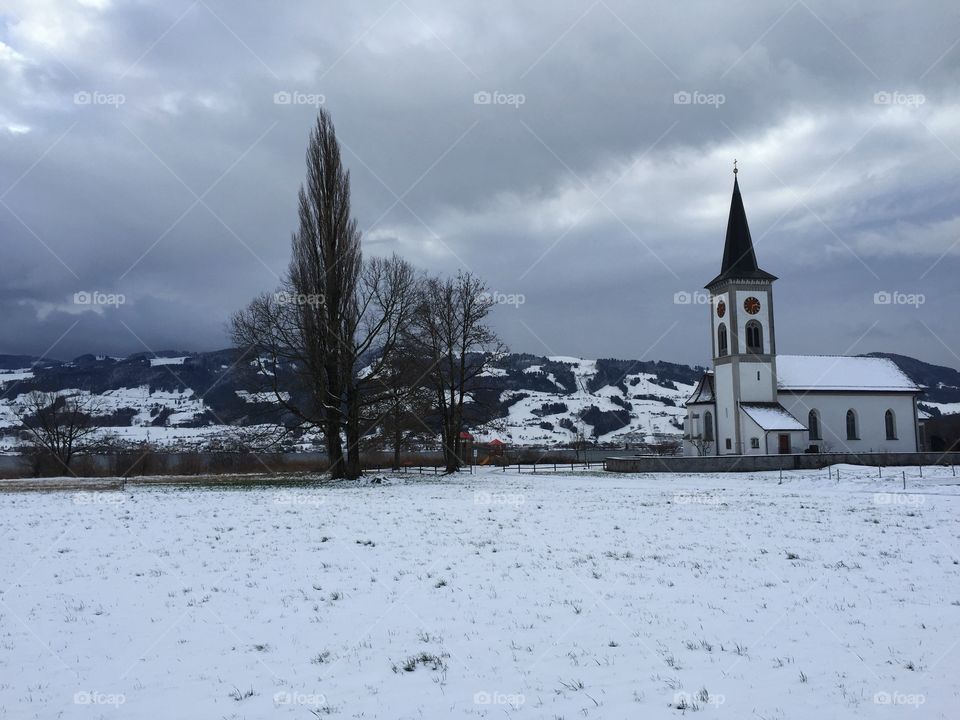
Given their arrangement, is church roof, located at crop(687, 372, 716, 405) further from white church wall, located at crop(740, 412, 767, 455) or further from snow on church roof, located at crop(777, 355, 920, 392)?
white church wall, located at crop(740, 412, 767, 455)

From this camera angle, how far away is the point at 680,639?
27.5 ft

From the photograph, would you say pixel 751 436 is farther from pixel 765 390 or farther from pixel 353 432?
pixel 353 432

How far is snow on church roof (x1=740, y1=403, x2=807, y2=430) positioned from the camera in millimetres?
56875

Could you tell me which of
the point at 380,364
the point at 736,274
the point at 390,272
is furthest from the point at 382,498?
the point at 736,274

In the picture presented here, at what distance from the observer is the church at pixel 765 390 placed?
60.2m

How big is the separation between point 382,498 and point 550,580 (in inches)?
620

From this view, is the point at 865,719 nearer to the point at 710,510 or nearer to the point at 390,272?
the point at 710,510

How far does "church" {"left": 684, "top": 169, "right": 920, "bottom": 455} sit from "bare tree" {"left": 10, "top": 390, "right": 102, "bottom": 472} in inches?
2130

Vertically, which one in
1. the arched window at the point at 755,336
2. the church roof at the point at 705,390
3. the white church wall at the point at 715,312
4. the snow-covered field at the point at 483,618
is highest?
the white church wall at the point at 715,312

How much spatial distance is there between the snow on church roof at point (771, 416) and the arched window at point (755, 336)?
496 cm

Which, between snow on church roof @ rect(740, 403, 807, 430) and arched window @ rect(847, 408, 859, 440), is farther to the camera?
arched window @ rect(847, 408, 859, 440)

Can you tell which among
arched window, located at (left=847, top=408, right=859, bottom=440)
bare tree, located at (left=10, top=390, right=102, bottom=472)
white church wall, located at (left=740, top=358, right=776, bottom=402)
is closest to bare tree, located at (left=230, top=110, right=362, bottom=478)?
bare tree, located at (left=10, top=390, right=102, bottom=472)

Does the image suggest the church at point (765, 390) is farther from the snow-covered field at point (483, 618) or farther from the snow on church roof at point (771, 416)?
the snow-covered field at point (483, 618)

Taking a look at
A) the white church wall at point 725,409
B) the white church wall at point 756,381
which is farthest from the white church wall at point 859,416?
the white church wall at point 725,409
